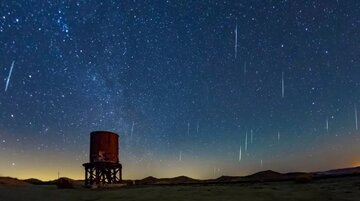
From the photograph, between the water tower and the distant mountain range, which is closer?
the distant mountain range

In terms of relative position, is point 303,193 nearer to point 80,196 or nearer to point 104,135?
point 80,196

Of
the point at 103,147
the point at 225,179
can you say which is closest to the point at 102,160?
the point at 103,147

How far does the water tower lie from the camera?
83.0ft

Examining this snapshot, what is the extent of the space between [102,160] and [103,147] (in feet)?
3.37

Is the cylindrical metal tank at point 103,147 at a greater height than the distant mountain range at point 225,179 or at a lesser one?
greater

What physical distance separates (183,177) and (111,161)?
86.6ft

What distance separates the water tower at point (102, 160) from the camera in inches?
997

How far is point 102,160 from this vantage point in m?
25.3

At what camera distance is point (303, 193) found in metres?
12.2

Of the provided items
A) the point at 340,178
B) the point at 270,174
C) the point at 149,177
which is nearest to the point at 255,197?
the point at 340,178

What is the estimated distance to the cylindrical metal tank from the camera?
25422 millimetres

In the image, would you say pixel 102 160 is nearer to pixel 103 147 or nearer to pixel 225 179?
pixel 103 147

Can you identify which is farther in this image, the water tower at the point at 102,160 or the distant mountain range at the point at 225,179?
the water tower at the point at 102,160

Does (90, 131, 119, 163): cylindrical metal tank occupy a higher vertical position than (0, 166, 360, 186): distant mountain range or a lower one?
higher
